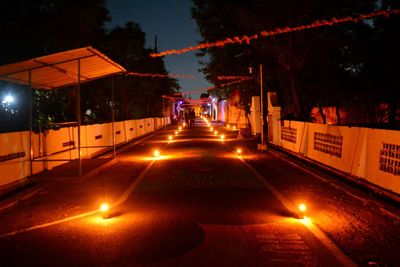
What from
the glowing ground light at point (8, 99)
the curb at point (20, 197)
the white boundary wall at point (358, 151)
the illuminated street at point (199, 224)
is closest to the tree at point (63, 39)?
the glowing ground light at point (8, 99)

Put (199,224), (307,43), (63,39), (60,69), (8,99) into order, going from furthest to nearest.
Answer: (307,43) < (63,39) < (8,99) < (60,69) < (199,224)

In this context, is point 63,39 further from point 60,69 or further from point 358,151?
point 358,151

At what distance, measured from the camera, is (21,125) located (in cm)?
1805

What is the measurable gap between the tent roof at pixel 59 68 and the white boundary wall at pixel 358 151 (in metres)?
7.55

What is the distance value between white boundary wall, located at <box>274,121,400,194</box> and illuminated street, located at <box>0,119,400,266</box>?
2.37 ft

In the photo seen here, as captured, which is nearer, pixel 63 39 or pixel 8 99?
pixel 8 99

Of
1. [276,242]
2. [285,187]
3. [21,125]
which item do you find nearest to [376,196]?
[285,187]

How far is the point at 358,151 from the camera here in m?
12.1

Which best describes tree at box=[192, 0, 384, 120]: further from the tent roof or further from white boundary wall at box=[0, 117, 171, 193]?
the tent roof

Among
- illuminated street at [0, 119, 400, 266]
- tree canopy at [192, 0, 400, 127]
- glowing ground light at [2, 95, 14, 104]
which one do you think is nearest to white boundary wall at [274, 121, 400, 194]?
illuminated street at [0, 119, 400, 266]

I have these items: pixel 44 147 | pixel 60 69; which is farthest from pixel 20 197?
pixel 60 69

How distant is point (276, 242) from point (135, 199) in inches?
165

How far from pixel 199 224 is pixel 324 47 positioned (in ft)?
68.5

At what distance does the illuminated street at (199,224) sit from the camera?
581cm
